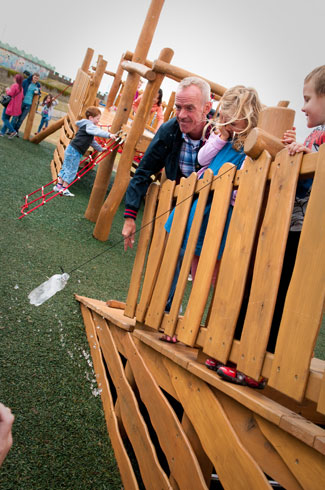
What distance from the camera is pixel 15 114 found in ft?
39.8

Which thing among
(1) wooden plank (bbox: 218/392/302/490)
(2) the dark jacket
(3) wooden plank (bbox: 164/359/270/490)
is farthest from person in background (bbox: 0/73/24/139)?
(1) wooden plank (bbox: 218/392/302/490)

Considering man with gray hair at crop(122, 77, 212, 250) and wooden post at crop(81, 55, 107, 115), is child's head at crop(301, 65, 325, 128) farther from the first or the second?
wooden post at crop(81, 55, 107, 115)

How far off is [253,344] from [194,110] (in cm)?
162

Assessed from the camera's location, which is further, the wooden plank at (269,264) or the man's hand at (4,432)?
the wooden plank at (269,264)

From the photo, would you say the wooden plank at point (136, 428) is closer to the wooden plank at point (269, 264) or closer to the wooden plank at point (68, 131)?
the wooden plank at point (269, 264)

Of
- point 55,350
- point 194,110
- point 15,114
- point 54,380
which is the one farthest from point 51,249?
point 15,114

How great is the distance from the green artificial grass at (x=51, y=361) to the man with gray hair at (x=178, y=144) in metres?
0.93

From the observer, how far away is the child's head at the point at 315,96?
6.43 ft

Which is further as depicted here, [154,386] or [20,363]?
[20,363]

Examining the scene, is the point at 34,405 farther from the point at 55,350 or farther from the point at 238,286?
the point at 238,286

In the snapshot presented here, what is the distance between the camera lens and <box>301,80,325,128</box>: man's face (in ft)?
6.57

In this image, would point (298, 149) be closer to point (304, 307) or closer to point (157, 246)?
point (304, 307)

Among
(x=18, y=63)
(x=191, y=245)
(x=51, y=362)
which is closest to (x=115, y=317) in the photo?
(x=51, y=362)

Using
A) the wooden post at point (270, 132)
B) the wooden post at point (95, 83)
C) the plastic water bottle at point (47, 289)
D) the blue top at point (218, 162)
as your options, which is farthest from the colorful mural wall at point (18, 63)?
the wooden post at point (270, 132)
